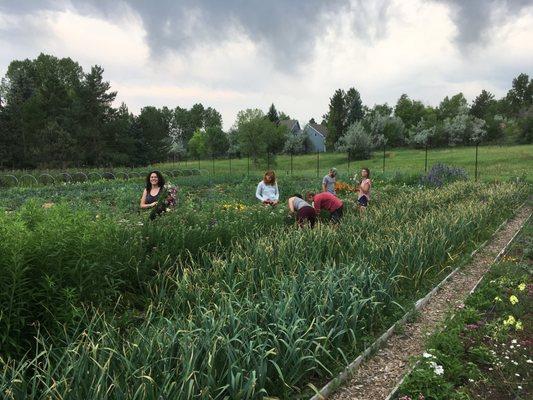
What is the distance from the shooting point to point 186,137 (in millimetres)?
96188

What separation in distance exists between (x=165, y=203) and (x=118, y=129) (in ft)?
124

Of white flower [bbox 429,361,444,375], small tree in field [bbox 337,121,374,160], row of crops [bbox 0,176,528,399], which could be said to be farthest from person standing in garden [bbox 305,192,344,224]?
small tree in field [bbox 337,121,374,160]

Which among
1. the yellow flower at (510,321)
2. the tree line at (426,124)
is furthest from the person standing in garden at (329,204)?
the tree line at (426,124)

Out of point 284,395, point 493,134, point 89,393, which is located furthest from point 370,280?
point 493,134

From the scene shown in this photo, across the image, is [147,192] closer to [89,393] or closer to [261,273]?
[261,273]

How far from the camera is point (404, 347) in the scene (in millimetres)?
3494

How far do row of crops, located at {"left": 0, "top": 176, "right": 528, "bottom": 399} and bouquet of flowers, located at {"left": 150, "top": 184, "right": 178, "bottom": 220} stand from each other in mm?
484

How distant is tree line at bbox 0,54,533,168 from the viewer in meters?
36.6

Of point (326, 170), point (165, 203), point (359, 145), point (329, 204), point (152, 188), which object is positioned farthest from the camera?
point (359, 145)

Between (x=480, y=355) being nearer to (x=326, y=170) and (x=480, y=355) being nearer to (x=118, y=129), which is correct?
(x=326, y=170)

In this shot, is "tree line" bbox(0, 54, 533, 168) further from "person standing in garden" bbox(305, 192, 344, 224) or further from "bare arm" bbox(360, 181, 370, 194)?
"person standing in garden" bbox(305, 192, 344, 224)

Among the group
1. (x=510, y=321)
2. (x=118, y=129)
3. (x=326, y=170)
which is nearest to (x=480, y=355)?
(x=510, y=321)

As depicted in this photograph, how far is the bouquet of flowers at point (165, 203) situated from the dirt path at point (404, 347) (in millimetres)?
3478

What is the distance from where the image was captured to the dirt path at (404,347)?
9.50 feet
